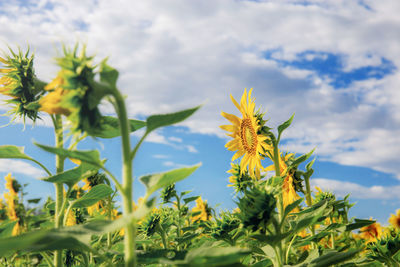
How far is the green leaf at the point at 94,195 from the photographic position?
6.16ft

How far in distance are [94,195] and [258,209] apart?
Result: 2.77ft

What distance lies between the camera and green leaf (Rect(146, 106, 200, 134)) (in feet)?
4.69

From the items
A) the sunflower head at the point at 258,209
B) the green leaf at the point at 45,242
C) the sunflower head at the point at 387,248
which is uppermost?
the sunflower head at the point at 258,209

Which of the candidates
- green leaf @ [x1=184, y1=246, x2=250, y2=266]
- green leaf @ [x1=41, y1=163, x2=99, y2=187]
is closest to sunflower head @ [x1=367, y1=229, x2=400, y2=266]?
green leaf @ [x1=184, y1=246, x2=250, y2=266]

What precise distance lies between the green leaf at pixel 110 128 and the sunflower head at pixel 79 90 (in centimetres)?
7

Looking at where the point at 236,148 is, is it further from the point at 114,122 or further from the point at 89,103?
the point at 89,103

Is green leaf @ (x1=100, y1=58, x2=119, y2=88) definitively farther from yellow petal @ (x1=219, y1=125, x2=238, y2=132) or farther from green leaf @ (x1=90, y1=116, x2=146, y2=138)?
yellow petal @ (x1=219, y1=125, x2=238, y2=132)

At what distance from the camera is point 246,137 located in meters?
3.32

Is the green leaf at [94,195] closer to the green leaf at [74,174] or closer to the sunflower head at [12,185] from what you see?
the green leaf at [74,174]

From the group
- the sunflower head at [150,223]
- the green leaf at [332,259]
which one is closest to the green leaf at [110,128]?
the green leaf at [332,259]

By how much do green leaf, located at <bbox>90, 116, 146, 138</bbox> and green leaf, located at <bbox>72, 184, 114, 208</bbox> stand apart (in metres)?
0.31

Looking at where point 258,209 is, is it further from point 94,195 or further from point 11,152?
point 11,152

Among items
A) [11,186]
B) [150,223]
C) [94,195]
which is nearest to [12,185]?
[11,186]

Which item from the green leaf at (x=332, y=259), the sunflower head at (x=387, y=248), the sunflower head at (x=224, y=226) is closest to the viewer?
the green leaf at (x=332, y=259)
